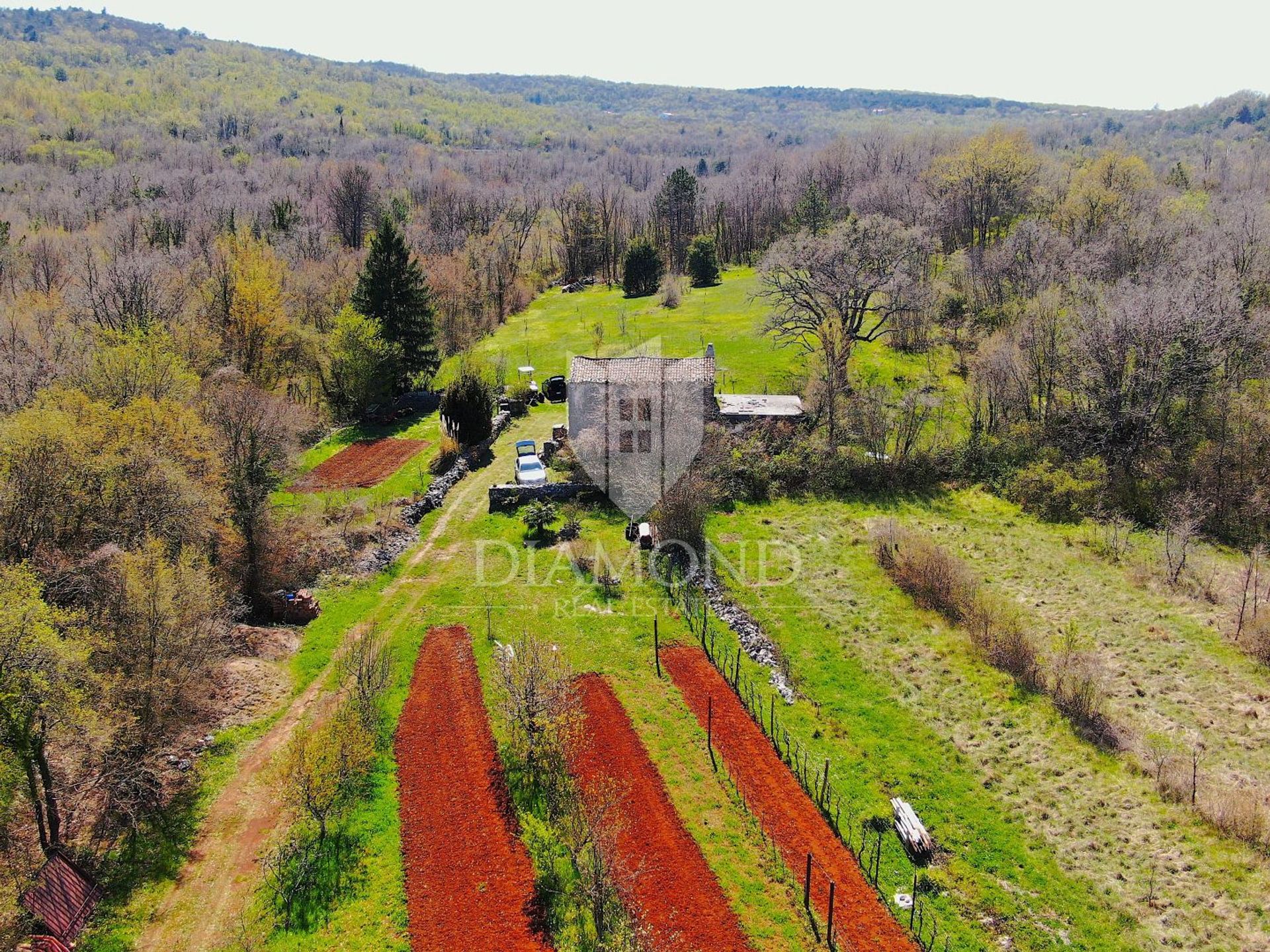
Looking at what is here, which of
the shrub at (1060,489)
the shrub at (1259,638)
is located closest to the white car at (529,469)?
the shrub at (1060,489)

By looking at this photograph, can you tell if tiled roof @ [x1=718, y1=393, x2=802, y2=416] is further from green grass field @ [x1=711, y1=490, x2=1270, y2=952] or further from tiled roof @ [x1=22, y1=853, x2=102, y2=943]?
tiled roof @ [x1=22, y1=853, x2=102, y2=943]

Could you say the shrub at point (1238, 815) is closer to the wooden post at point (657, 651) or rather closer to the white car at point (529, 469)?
the wooden post at point (657, 651)

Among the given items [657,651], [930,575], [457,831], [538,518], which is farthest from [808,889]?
[538,518]

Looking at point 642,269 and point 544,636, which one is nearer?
point 544,636

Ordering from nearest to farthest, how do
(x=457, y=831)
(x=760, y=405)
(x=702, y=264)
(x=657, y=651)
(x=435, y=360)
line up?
(x=457, y=831) → (x=657, y=651) → (x=760, y=405) → (x=435, y=360) → (x=702, y=264)

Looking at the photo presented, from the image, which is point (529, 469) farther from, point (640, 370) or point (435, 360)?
point (435, 360)

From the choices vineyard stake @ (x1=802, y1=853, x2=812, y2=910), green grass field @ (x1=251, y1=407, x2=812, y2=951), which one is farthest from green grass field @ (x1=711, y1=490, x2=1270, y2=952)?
green grass field @ (x1=251, y1=407, x2=812, y2=951)
